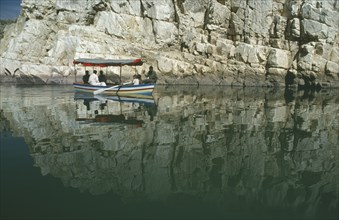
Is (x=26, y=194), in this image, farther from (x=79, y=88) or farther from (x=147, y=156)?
(x=79, y=88)

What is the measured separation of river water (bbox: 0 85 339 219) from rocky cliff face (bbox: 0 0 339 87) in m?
29.6

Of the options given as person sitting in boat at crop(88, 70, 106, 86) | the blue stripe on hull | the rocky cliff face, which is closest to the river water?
the blue stripe on hull

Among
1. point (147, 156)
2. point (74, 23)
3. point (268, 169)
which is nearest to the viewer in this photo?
point (268, 169)

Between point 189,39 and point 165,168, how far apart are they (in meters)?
42.6

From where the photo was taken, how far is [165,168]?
1045 centimetres

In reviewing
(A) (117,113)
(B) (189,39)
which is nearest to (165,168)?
(A) (117,113)

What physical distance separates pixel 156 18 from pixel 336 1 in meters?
25.0

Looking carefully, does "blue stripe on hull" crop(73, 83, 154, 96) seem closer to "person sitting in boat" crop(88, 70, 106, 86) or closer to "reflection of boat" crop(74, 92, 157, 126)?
"person sitting in boat" crop(88, 70, 106, 86)

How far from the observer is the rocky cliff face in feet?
150

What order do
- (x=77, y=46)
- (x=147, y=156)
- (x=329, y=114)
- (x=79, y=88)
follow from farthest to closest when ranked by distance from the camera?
(x=77, y=46)
(x=79, y=88)
(x=329, y=114)
(x=147, y=156)

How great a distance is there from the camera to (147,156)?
11672 millimetres

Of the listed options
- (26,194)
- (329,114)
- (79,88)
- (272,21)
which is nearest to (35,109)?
(79,88)

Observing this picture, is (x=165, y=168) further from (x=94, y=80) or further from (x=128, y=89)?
(x=94, y=80)

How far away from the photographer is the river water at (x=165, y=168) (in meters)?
7.61
